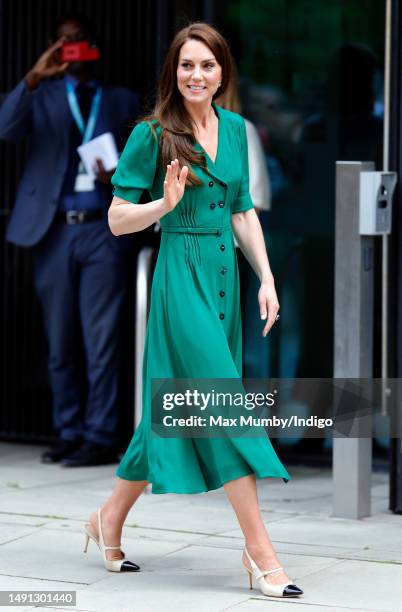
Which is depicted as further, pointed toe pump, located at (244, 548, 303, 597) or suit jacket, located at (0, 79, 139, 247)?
suit jacket, located at (0, 79, 139, 247)

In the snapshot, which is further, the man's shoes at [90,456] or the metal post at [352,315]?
the man's shoes at [90,456]

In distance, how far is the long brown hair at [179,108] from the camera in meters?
4.87

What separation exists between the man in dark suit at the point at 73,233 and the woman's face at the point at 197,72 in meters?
2.69

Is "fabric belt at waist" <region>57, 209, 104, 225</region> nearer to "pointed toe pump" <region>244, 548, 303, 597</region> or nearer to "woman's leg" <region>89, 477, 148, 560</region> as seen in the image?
"woman's leg" <region>89, 477, 148, 560</region>

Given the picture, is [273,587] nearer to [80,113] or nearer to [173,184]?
[173,184]

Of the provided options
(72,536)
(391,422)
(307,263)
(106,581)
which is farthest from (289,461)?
(106,581)

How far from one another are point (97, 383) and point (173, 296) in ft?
9.52

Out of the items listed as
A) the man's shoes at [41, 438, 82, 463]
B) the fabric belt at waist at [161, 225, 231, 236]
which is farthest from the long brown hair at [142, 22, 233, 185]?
the man's shoes at [41, 438, 82, 463]

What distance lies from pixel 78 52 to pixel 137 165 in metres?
2.81

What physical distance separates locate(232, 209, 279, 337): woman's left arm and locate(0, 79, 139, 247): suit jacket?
8.74ft

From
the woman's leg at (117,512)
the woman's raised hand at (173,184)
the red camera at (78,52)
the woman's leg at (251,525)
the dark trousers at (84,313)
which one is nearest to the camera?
the woman's raised hand at (173,184)

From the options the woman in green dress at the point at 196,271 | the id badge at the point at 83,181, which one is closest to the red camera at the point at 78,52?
the id badge at the point at 83,181

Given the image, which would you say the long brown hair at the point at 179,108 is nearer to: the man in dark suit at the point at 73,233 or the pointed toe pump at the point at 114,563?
the pointed toe pump at the point at 114,563

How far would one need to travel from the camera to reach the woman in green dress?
4738 millimetres
